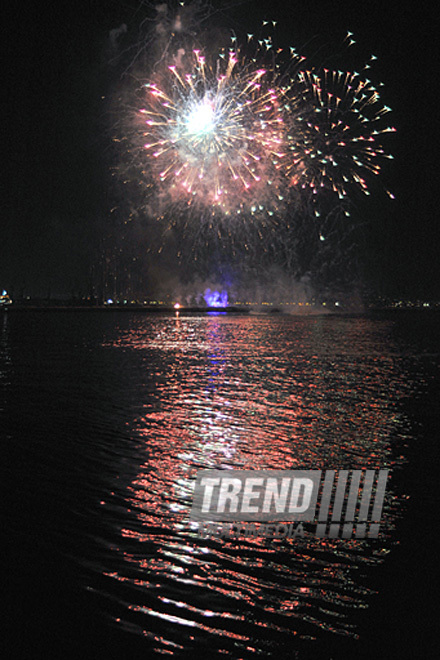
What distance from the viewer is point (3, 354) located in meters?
48.9

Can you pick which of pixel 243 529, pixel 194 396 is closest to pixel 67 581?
pixel 243 529

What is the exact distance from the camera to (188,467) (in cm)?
1462

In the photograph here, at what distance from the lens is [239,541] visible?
9.88 meters

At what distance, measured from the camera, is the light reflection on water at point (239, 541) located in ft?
24.1

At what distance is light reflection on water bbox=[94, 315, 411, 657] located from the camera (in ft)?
24.1

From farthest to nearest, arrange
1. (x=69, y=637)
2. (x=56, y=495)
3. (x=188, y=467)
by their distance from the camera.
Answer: (x=188, y=467), (x=56, y=495), (x=69, y=637)

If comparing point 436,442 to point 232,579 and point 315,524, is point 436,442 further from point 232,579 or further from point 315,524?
point 232,579

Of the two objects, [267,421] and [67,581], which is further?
[267,421]

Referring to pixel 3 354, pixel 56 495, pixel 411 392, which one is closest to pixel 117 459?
pixel 56 495

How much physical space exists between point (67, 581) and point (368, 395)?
69.9 feet

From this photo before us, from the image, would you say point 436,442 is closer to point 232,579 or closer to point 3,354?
point 232,579

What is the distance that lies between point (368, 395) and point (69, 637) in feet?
73.4

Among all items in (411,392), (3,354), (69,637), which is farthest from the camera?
(3,354)

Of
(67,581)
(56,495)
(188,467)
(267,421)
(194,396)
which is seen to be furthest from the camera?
(194,396)
